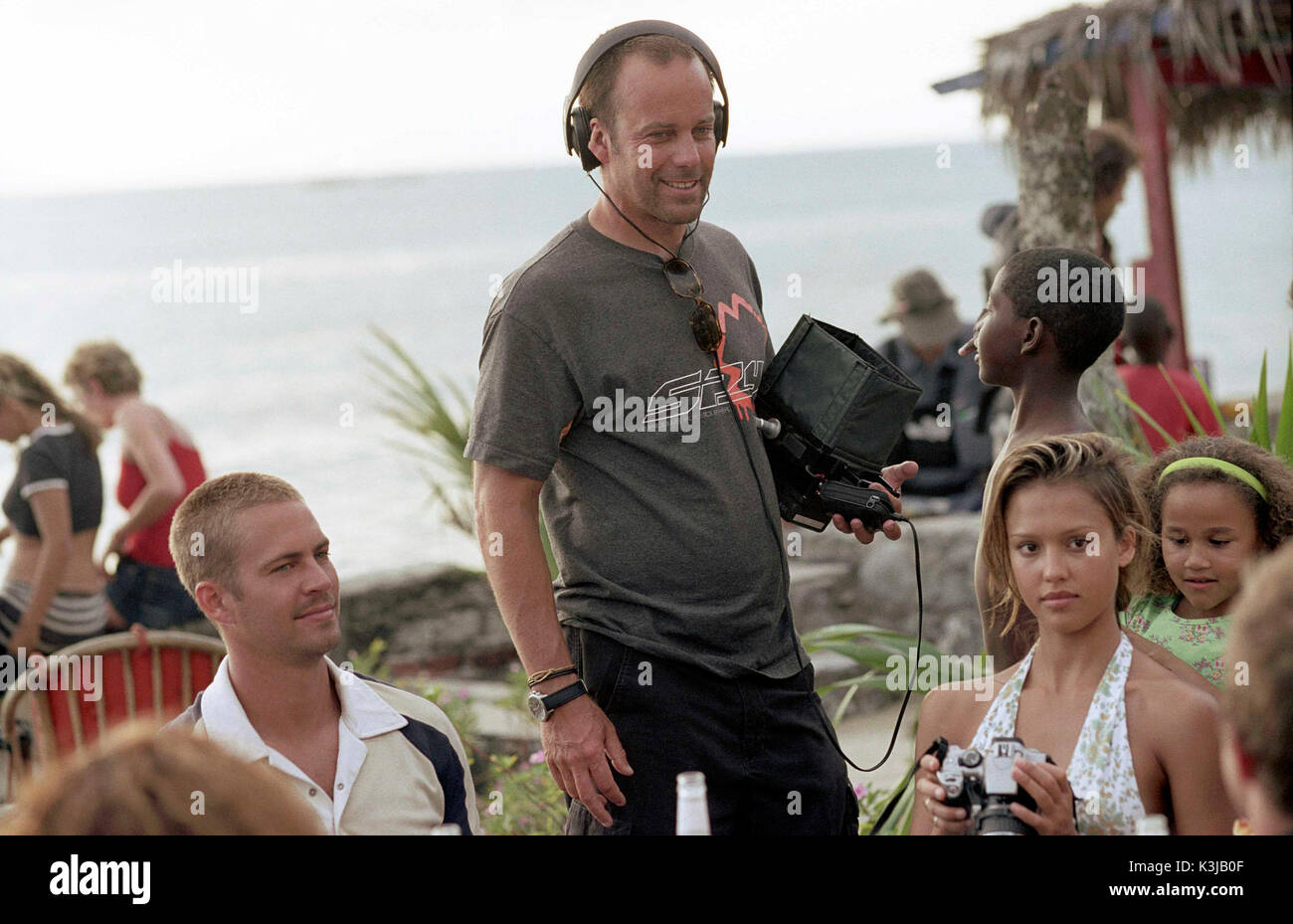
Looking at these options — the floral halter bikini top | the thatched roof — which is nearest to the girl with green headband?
the floral halter bikini top

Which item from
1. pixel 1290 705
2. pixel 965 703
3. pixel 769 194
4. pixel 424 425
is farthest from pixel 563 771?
pixel 769 194

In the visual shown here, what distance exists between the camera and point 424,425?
201 inches

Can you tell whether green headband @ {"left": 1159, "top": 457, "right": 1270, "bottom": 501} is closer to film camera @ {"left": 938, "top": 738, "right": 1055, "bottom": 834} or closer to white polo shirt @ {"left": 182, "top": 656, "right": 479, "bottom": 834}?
film camera @ {"left": 938, "top": 738, "right": 1055, "bottom": 834}

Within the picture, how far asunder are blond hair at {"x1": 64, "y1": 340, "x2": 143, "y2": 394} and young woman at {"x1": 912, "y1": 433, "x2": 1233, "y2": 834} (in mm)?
4483

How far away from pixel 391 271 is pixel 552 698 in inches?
1908

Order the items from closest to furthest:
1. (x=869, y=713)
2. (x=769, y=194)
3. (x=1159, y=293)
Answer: (x=869, y=713) → (x=1159, y=293) → (x=769, y=194)

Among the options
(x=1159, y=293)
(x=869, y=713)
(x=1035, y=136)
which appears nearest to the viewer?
(x=1035, y=136)

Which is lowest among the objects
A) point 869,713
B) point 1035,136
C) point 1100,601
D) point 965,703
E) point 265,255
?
point 869,713

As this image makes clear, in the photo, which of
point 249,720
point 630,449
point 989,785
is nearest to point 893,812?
point 630,449

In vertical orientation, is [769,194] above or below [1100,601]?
above

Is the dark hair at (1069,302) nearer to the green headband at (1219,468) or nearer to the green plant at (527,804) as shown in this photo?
the green headband at (1219,468)

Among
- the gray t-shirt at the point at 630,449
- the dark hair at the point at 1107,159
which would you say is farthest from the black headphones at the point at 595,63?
the dark hair at the point at 1107,159
